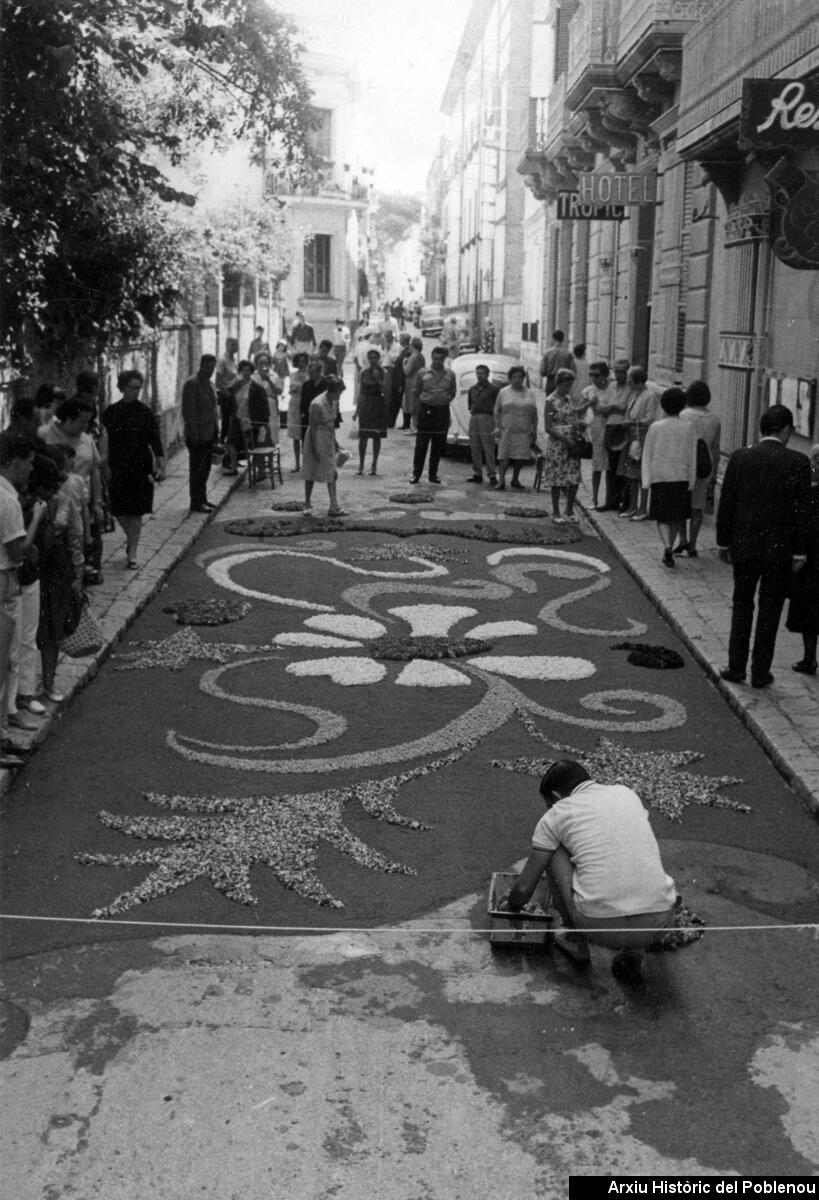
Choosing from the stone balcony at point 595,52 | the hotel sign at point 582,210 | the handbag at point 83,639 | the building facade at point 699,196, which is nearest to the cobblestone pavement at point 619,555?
the handbag at point 83,639

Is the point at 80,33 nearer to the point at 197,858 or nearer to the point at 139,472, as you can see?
the point at 139,472

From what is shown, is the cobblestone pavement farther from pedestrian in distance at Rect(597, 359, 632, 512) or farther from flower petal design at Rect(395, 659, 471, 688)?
flower petal design at Rect(395, 659, 471, 688)

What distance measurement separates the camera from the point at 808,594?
379 inches

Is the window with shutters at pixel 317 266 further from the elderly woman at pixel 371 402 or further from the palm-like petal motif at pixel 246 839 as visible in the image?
the palm-like petal motif at pixel 246 839

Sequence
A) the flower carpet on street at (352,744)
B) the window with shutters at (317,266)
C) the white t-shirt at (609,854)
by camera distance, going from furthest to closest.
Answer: the window with shutters at (317,266) → the flower carpet on street at (352,744) → the white t-shirt at (609,854)

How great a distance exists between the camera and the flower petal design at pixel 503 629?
11.3 meters

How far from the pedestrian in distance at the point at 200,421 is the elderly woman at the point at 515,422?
4.60 m

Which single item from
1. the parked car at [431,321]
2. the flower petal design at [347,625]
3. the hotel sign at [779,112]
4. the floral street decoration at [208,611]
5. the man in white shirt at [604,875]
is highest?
the hotel sign at [779,112]

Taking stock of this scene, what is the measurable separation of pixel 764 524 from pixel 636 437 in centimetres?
759

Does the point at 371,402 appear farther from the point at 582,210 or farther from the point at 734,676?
the point at 734,676

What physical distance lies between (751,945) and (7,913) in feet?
9.91

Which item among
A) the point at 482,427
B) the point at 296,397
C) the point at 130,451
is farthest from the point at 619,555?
the point at 296,397

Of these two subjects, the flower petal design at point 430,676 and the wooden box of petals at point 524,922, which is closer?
the wooden box of petals at point 524,922

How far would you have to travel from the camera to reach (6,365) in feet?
42.3
